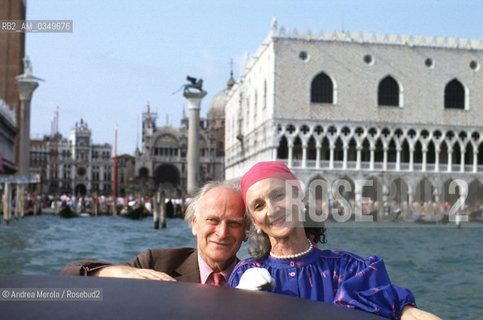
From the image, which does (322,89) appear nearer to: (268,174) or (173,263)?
(173,263)

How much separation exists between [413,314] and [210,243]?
27.9 inches

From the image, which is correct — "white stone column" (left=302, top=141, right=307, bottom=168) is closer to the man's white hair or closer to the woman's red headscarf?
the man's white hair

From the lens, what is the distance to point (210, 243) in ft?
6.13

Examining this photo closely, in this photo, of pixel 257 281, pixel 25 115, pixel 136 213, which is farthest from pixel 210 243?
pixel 25 115

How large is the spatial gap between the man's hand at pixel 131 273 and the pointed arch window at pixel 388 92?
880 inches

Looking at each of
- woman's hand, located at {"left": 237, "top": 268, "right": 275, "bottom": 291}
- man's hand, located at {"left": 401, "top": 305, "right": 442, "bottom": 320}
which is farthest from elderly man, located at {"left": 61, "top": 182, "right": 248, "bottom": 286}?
man's hand, located at {"left": 401, "top": 305, "right": 442, "bottom": 320}

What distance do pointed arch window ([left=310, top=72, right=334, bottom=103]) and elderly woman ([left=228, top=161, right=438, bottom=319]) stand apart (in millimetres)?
21470

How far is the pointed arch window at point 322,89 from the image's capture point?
22.8 meters

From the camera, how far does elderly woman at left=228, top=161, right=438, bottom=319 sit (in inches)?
60.5

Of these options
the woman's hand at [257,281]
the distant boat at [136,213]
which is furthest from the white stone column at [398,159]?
the woman's hand at [257,281]

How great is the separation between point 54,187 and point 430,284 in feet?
147

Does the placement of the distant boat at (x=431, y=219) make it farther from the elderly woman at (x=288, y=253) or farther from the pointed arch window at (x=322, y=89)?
the elderly woman at (x=288, y=253)

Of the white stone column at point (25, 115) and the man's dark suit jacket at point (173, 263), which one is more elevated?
the white stone column at point (25, 115)

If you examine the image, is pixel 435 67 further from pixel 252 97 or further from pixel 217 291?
pixel 217 291
